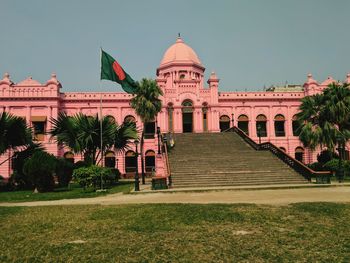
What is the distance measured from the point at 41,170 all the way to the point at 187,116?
2393 centimetres

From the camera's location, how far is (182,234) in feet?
23.8

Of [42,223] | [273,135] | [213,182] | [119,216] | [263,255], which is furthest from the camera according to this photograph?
[273,135]

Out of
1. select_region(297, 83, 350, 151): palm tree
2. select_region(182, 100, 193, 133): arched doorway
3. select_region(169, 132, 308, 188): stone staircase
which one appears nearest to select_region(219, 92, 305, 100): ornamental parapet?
select_region(182, 100, 193, 133): arched doorway

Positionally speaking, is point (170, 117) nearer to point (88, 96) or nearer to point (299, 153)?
point (88, 96)

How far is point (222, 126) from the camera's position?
43438mm

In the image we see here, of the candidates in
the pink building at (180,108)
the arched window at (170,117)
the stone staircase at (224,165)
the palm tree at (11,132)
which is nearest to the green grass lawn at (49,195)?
the palm tree at (11,132)

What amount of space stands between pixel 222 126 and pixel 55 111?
21.8 metres

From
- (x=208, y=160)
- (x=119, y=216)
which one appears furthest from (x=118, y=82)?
(x=119, y=216)

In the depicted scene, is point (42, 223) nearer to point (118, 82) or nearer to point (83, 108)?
point (118, 82)

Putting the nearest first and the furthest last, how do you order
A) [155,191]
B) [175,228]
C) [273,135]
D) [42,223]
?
1. [175,228]
2. [42,223]
3. [155,191]
4. [273,135]

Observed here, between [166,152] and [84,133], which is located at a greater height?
[84,133]

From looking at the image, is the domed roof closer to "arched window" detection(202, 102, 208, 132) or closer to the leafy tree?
"arched window" detection(202, 102, 208, 132)

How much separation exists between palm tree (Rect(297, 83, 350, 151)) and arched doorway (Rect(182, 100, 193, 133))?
15.0 m

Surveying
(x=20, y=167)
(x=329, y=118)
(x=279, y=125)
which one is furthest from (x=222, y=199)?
(x=279, y=125)
